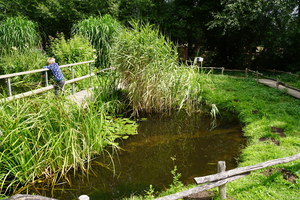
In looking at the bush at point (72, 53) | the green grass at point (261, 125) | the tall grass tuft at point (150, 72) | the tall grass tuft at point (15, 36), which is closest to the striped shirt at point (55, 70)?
the tall grass tuft at point (150, 72)

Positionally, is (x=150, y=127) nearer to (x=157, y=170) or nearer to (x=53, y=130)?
(x=157, y=170)

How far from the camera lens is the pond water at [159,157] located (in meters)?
3.93

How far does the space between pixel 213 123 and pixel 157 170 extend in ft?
9.81

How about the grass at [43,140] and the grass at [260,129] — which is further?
the grass at [43,140]

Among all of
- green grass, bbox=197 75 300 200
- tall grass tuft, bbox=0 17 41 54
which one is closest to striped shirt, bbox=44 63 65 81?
green grass, bbox=197 75 300 200

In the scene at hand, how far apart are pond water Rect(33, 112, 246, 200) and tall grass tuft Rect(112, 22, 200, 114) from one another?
619 millimetres

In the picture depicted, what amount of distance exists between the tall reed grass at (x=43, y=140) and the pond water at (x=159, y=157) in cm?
30

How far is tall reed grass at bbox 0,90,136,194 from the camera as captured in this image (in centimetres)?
364

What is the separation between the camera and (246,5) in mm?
13148

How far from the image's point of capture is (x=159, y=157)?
193 inches

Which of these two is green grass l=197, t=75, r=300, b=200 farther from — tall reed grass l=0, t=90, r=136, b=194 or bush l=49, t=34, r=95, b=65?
bush l=49, t=34, r=95, b=65

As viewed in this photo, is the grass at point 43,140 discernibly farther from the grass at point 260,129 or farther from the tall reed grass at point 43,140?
the grass at point 260,129

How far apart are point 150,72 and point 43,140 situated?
11.3 feet

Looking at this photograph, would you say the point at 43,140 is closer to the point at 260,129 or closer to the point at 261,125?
the point at 260,129
